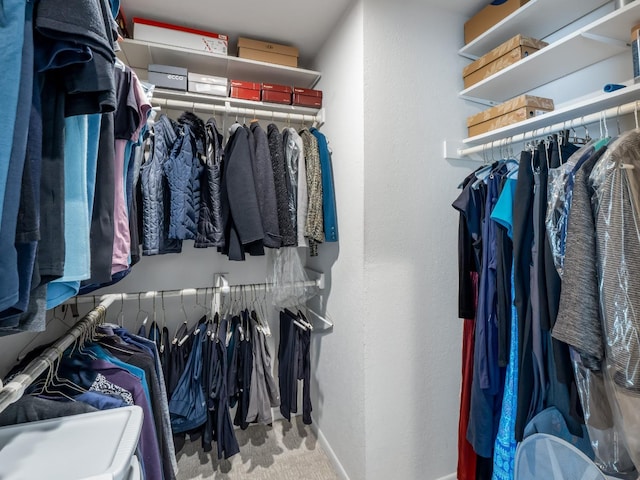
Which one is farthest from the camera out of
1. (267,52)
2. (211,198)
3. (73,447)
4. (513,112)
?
(267,52)

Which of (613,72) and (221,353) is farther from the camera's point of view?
(221,353)

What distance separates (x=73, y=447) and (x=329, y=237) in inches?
51.0

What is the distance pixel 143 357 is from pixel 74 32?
1.14 m

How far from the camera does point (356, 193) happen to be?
1571mm

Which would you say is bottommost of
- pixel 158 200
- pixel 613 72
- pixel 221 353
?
pixel 221 353

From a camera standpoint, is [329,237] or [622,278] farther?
[329,237]

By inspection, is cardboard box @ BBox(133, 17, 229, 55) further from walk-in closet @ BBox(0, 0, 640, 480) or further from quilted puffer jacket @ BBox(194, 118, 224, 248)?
quilted puffer jacket @ BBox(194, 118, 224, 248)

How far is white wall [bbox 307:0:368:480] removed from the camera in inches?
60.6

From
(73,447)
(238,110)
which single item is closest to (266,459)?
(73,447)

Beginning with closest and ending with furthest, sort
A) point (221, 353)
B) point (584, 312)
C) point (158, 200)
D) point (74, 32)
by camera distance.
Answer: point (74, 32) < point (584, 312) < point (158, 200) < point (221, 353)

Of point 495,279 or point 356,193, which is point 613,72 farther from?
point 356,193

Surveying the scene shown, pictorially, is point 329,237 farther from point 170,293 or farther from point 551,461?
point 551,461

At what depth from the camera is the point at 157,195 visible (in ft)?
5.05

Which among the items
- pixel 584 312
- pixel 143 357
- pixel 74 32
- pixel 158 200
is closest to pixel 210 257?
pixel 158 200
